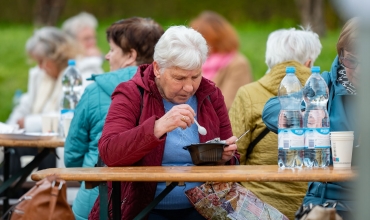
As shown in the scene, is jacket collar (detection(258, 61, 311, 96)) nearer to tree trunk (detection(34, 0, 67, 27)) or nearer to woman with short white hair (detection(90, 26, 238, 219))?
woman with short white hair (detection(90, 26, 238, 219))

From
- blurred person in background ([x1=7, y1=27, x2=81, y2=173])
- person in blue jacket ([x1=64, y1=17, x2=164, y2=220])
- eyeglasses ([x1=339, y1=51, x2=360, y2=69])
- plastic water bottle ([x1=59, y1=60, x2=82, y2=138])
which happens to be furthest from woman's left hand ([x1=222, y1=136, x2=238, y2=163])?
blurred person in background ([x1=7, y1=27, x2=81, y2=173])

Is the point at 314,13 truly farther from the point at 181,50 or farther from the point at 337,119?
the point at 181,50

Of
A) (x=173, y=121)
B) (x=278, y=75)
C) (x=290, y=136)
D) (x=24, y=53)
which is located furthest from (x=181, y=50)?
(x=24, y=53)

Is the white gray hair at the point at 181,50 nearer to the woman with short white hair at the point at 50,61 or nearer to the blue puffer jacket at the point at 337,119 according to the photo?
the blue puffer jacket at the point at 337,119

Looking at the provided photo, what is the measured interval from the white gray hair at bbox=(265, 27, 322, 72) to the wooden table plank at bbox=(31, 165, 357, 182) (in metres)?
1.52

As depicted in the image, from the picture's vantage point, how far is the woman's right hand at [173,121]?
337 centimetres

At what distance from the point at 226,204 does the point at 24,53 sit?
1352cm

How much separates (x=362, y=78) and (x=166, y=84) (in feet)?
7.22

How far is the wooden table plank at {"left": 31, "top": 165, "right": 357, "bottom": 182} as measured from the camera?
3047mm

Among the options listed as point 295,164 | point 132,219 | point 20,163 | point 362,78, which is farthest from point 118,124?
point 20,163

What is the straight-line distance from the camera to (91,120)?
4492 millimetres

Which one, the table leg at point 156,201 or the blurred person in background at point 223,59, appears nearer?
the table leg at point 156,201

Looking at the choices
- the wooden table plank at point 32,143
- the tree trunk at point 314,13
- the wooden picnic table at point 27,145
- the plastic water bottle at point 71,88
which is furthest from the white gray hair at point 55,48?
the tree trunk at point 314,13

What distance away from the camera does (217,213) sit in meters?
3.46
